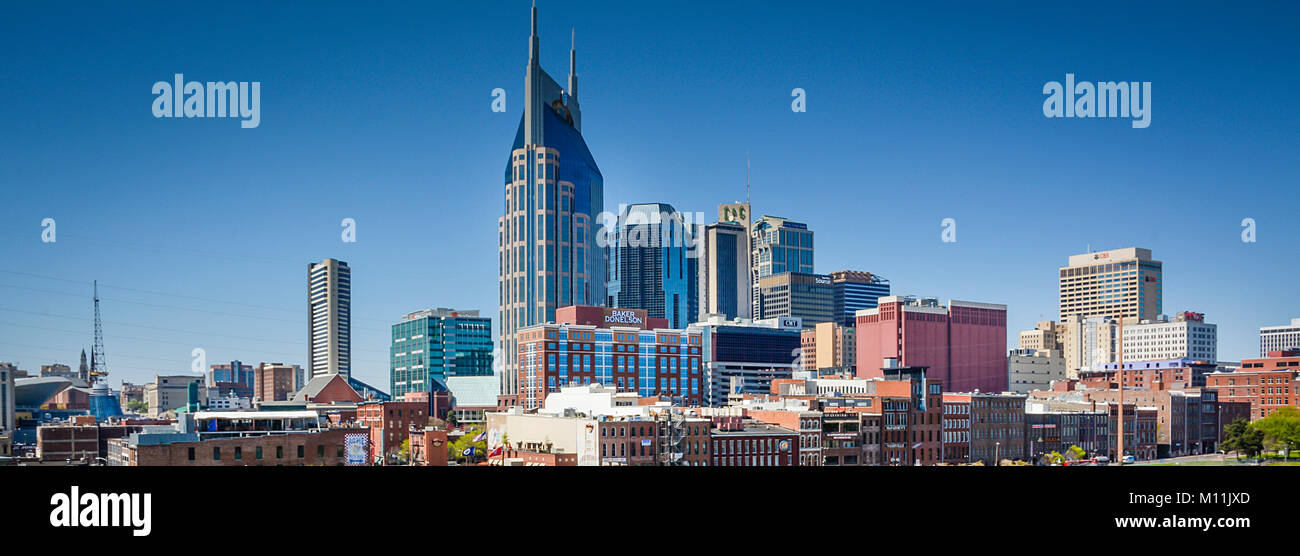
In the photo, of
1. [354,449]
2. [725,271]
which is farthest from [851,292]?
[354,449]

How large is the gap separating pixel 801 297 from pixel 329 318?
62.2 meters

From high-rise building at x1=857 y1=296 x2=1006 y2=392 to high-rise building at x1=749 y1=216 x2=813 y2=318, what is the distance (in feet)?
133

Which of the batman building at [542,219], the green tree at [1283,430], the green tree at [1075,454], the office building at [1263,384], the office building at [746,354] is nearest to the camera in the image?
the green tree at [1283,430]

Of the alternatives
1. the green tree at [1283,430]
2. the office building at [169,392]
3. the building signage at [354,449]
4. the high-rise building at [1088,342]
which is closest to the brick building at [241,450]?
the building signage at [354,449]

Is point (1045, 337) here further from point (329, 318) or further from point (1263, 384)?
point (329, 318)

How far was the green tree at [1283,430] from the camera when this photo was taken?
4150cm

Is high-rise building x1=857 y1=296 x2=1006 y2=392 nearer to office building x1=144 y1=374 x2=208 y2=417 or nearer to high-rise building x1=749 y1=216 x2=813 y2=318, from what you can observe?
high-rise building x1=749 y1=216 x2=813 y2=318

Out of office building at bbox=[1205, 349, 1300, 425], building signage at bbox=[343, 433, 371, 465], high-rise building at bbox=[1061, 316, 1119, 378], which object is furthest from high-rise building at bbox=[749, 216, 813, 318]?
building signage at bbox=[343, 433, 371, 465]

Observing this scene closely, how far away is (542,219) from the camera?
127438 mm

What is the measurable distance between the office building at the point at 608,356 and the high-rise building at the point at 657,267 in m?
55.1

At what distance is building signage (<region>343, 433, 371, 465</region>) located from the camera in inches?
1398

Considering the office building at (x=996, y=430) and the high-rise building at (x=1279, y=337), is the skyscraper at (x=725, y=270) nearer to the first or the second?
the high-rise building at (x=1279, y=337)
